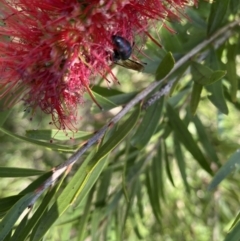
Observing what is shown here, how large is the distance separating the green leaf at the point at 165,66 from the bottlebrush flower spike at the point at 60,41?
7 cm

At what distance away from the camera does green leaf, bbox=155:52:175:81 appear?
0.86 m

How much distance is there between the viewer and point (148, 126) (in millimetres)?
1091

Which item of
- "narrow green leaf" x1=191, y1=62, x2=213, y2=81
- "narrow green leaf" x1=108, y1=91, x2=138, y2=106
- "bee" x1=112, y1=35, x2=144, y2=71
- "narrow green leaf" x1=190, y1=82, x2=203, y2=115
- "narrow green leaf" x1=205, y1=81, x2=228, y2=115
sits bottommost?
"narrow green leaf" x1=205, y1=81, x2=228, y2=115

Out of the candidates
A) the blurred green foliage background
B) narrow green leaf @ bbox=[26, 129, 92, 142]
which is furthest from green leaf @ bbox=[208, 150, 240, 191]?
narrow green leaf @ bbox=[26, 129, 92, 142]

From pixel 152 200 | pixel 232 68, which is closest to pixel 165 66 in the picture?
pixel 232 68

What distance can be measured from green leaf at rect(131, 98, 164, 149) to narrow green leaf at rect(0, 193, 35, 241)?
0.94ft

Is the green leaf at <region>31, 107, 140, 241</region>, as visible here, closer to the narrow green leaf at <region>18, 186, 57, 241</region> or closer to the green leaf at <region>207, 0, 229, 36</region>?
the narrow green leaf at <region>18, 186, 57, 241</region>

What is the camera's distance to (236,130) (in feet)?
7.18

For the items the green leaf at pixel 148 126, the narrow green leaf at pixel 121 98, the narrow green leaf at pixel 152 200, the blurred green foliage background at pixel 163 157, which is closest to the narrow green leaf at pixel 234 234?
the blurred green foliage background at pixel 163 157

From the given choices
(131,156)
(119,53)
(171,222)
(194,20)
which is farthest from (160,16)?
(171,222)

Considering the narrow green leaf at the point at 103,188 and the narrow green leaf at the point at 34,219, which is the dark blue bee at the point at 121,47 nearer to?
the narrow green leaf at the point at 34,219

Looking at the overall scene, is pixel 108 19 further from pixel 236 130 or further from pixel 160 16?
pixel 236 130

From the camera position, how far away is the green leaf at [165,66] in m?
0.86

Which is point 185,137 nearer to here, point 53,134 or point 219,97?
point 219,97
